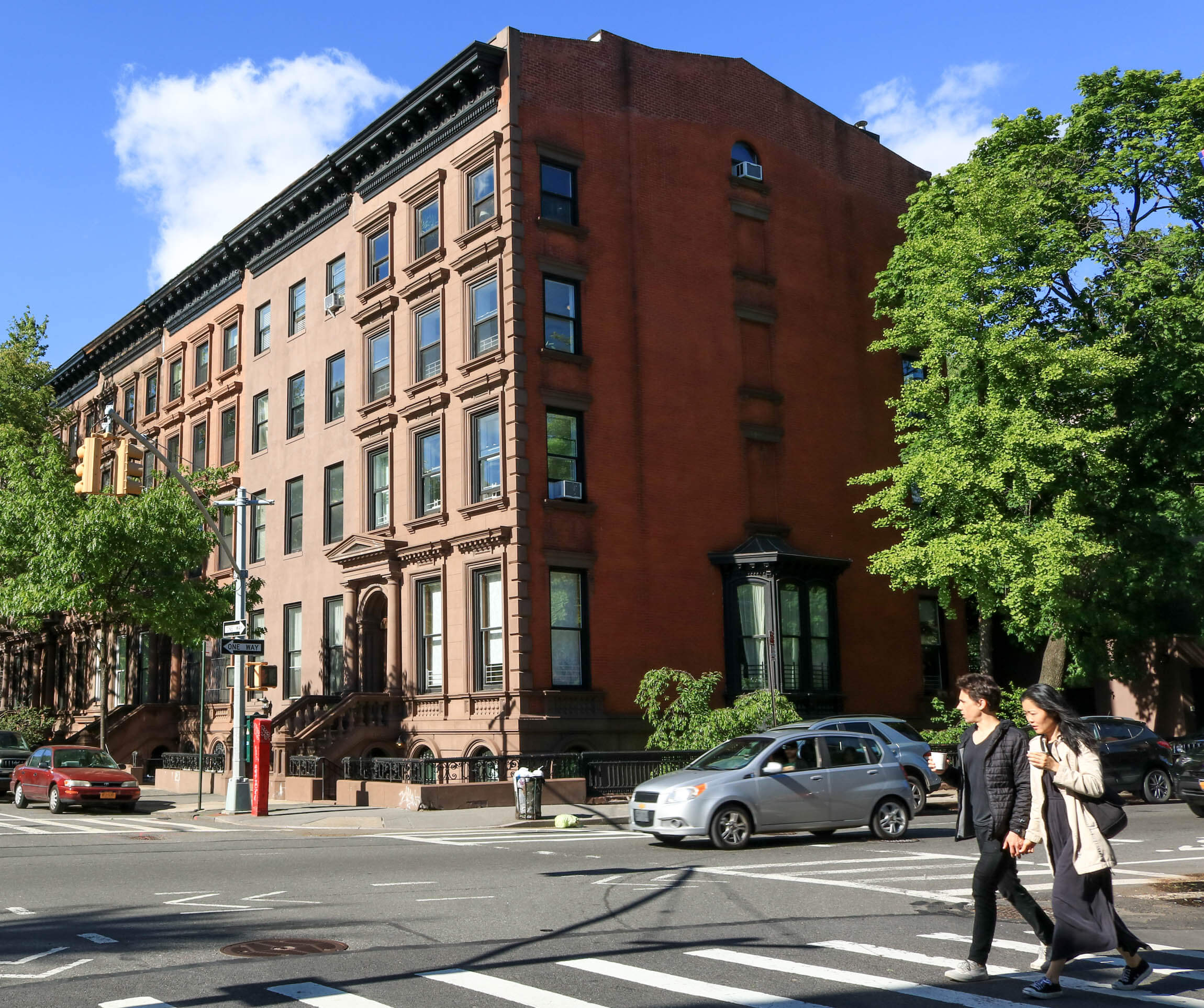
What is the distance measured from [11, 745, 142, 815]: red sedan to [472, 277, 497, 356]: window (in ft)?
42.0

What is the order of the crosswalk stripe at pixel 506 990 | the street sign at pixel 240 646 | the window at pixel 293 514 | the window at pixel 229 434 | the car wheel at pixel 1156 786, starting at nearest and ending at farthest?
the crosswalk stripe at pixel 506 990 < the street sign at pixel 240 646 < the car wheel at pixel 1156 786 < the window at pixel 293 514 < the window at pixel 229 434

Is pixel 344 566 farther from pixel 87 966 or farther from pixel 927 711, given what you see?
pixel 87 966

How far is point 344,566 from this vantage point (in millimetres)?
33969

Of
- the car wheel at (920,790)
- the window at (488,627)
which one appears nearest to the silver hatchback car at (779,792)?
the car wheel at (920,790)

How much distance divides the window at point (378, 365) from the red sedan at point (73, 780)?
11316 mm

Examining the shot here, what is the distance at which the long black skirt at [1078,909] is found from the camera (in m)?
7.69

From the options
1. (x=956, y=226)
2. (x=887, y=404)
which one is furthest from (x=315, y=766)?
(x=956, y=226)

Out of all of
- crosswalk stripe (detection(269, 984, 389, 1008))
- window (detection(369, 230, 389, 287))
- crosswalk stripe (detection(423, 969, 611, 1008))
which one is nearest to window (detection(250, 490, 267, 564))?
window (detection(369, 230, 389, 287))

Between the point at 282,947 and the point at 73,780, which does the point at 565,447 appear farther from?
the point at 282,947

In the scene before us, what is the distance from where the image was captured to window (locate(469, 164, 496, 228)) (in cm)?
3033

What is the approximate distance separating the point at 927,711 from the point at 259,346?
23880mm

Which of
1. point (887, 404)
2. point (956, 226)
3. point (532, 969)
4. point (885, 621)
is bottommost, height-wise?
point (532, 969)

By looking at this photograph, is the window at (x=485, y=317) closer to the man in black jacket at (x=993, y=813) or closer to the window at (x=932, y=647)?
the window at (x=932, y=647)

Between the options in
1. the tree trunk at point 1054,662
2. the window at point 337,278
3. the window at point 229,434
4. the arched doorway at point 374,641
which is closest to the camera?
the tree trunk at point 1054,662
